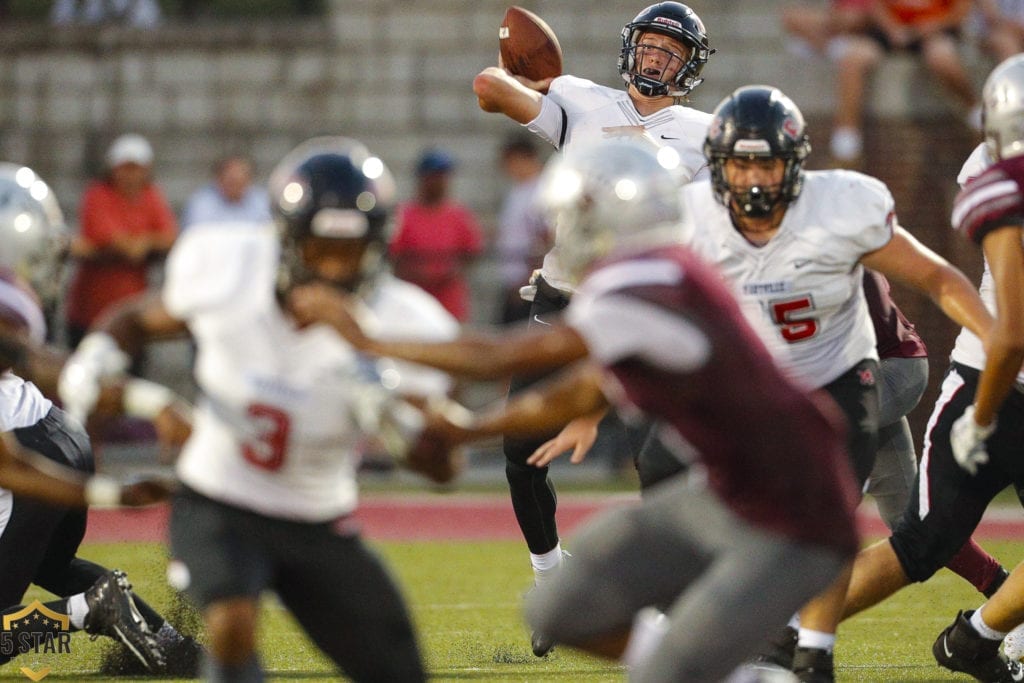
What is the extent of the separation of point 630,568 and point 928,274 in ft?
5.01

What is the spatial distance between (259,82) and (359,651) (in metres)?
9.71

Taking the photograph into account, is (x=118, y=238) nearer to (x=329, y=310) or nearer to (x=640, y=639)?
(x=329, y=310)

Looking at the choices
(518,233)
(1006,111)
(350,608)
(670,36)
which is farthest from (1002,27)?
(350,608)

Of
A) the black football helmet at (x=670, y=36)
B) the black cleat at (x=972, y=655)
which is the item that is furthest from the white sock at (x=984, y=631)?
the black football helmet at (x=670, y=36)

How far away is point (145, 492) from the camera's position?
3.87 metres

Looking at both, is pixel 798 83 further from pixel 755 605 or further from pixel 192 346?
pixel 755 605

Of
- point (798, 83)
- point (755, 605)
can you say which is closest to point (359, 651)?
point (755, 605)

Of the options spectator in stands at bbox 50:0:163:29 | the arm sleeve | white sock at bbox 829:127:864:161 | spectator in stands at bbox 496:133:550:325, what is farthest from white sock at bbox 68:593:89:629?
spectator in stands at bbox 50:0:163:29

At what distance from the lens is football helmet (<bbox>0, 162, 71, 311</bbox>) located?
446 centimetres

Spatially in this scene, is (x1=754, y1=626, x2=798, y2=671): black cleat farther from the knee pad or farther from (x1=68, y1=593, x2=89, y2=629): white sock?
(x1=68, y1=593, x2=89, y2=629): white sock

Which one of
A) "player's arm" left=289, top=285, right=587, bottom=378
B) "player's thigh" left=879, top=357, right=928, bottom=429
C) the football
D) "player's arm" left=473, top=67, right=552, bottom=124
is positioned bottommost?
"player's thigh" left=879, top=357, right=928, bottom=429

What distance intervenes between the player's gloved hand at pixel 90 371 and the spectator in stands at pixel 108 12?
974cm

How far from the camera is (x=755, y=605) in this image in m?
3.41

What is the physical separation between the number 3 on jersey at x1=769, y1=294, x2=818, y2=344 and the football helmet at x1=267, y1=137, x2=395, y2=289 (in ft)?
4.73
